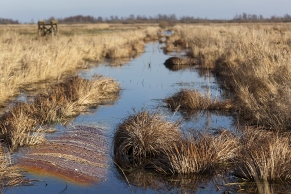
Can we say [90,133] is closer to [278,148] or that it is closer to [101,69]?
[278,148]

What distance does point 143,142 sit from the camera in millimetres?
6457

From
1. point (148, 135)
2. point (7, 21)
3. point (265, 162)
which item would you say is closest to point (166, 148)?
point (148, 135)

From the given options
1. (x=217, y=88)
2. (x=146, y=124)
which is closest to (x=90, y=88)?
(x=217, y=88)

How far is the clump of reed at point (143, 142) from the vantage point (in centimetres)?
631

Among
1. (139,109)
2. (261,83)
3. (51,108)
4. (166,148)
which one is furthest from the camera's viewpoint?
(261,83)

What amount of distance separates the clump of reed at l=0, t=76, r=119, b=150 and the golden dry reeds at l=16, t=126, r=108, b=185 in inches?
13.5

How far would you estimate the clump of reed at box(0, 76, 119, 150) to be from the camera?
23.1 ft

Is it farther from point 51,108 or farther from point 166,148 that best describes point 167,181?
point 51,108

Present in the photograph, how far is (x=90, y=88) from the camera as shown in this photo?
37.7 ft

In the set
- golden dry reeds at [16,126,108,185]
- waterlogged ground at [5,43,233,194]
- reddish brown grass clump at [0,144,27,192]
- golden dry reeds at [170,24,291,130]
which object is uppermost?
golden dry reeds at [170,24,291,130]

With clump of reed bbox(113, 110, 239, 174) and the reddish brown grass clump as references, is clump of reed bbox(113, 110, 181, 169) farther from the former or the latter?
the reddish brown grass clump

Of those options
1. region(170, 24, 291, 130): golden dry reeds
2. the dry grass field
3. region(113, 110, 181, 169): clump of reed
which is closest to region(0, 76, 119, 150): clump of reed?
the dry grass field

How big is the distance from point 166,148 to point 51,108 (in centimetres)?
366

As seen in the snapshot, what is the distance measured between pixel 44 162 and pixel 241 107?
5154 mm
